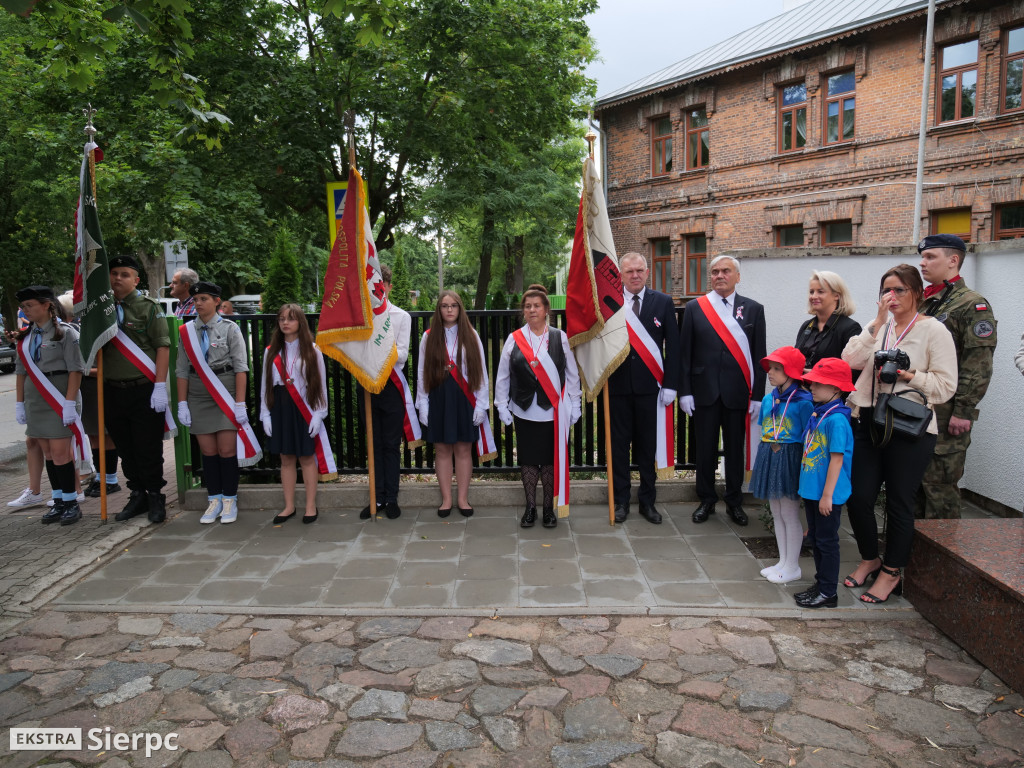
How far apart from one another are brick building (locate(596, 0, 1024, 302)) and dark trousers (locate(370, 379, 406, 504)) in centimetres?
937

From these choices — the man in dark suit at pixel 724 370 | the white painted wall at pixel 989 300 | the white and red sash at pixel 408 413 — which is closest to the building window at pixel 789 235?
the white painted wall at pixel 989 300

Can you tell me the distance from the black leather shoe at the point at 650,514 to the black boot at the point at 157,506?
404 centimetres

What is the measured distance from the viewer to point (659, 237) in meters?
22.6

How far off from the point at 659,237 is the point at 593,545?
18939 mm

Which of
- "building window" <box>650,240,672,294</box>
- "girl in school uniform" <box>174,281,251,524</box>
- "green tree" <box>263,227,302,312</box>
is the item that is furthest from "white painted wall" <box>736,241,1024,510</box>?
"building window" <box>650,240,672,294</box>

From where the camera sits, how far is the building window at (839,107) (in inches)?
710

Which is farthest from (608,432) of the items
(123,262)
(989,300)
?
(123,262)

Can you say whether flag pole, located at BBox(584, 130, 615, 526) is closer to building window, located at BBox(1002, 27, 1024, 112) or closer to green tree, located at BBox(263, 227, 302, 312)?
green tree, located at BBox(263, 227, 302, 312)

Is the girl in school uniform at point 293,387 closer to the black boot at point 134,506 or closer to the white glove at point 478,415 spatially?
the white glove at point 478,415

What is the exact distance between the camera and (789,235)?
19719 mm

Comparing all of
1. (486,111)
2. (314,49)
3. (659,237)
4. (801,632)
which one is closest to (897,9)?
(659,237)

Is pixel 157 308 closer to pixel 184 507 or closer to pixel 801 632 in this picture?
pixel 184 507

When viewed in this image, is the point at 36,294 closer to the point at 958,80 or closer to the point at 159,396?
the point at 159,396

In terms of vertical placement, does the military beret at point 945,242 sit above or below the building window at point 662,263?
below
